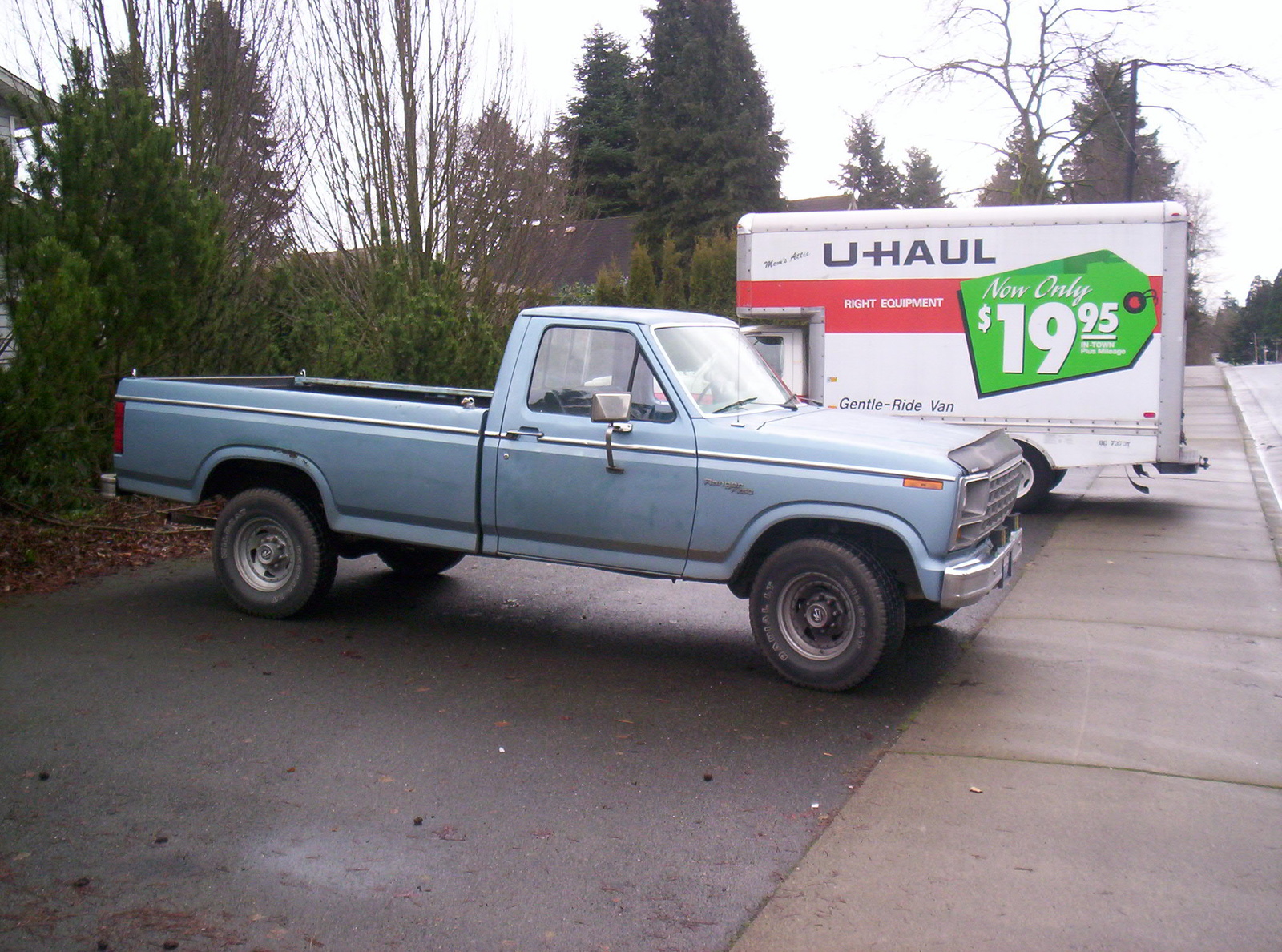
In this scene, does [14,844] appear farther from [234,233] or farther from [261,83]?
[261,83]

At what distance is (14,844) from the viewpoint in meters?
4.21

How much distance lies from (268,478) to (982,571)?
4.53m

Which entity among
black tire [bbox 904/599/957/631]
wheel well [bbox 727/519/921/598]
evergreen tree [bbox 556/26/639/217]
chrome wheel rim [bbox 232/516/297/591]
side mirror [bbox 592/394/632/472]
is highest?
evergreen tree [bbox 556/26/639/217]

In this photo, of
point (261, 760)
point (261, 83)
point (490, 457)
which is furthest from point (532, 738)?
point (261, 83)

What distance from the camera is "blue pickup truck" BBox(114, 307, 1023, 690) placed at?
5965mm

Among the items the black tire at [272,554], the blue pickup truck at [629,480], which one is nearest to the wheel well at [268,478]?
the blue pickup truck at [629,480]

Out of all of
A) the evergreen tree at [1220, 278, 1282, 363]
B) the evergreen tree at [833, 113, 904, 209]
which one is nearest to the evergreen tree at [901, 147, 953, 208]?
the evergreen tree at [833, 113, 904, 209]

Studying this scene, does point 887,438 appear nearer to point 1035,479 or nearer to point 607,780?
point 607,780

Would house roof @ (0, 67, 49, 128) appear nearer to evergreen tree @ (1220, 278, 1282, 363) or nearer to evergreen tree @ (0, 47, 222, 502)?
evergreen tree @ (0, 47, 222, 502)

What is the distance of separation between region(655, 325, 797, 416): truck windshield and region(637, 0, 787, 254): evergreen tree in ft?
106

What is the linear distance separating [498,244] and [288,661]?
1182cm

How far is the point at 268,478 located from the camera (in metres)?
7.49

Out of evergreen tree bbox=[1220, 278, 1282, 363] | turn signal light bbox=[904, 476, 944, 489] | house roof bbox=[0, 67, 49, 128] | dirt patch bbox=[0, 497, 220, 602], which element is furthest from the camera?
evergreen tree bbox=[1220, 278, 1282, 363]

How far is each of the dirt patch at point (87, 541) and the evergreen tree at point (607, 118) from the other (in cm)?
3649
